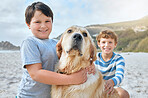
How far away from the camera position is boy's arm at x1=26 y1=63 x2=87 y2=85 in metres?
1.61

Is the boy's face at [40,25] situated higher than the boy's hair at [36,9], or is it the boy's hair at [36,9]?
the boy's hair at [36,9]

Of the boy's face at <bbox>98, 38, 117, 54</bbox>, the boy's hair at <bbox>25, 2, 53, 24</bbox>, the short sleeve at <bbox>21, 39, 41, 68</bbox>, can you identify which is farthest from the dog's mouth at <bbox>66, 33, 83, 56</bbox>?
the boy's face at <bbox>98, 38, 117, 54</bbox>

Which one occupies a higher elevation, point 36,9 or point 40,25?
point 36,9

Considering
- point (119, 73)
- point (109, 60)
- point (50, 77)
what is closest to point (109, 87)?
point (119, 73)

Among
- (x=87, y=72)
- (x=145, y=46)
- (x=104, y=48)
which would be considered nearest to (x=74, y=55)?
(x=87, y=72)

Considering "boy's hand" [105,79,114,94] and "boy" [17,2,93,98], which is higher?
"boy" [17,2,93,98]

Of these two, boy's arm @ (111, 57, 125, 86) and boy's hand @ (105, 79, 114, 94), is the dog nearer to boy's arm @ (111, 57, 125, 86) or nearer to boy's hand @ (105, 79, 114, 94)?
boy's hand @ (105, 79, 114, 94)

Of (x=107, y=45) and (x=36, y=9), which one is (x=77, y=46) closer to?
(x=36, y=9)

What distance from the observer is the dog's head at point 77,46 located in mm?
1742

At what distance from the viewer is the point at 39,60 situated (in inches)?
66.2

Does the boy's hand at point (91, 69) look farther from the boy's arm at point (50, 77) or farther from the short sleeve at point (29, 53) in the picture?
the short sleeve at point (29, 53)

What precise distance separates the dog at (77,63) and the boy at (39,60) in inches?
3.7

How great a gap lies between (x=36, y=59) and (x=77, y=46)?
562mm

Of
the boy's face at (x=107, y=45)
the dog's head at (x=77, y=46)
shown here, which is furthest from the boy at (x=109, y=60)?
the dog's head at (x=77, y=46)
